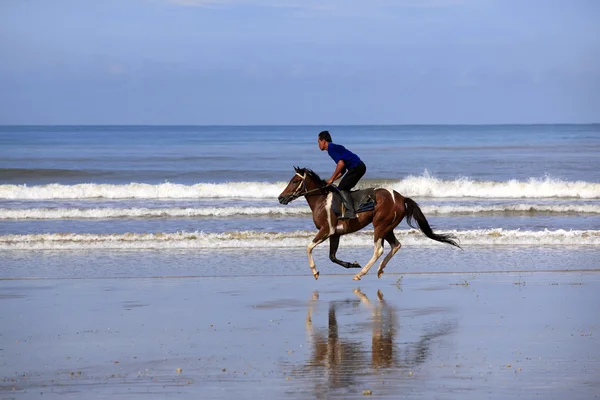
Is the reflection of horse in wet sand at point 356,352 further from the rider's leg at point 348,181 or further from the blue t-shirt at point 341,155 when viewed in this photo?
the blue t-shirt at point 341,155

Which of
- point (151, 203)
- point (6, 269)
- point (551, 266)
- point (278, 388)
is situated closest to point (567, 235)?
point (551, 266)

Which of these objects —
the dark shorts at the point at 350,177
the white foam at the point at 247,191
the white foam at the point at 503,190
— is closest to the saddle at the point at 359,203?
the dark shorts at the point at 350,177

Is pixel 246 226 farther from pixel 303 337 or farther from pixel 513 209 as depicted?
pixel 303 337

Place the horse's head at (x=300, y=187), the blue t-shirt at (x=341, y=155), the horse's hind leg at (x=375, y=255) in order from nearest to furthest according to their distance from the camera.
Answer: the horse's hind leg at (x=375, y=255) → the blue t-shirt at (x=341, y=155) → the horse's head at (x=300, y=187)

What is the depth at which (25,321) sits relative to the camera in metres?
10.6

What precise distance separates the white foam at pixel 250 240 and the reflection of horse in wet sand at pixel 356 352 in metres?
8.34

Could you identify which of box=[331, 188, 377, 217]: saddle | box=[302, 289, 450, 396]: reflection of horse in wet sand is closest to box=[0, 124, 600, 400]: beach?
box=[302, 289, 450, 396]: reflection of horse in wet sand

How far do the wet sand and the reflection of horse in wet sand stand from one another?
18 millimetres

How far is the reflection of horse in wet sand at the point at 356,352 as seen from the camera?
7.91m

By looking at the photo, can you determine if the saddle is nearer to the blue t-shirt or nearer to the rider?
the rider

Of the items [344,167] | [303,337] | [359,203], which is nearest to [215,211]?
[344,167]

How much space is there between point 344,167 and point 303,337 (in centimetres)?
486

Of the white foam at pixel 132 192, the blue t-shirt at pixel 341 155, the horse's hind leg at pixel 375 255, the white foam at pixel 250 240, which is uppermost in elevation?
the white foam at pixel 132 192

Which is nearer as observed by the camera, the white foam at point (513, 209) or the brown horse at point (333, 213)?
the brown horse at point (333, 213)
